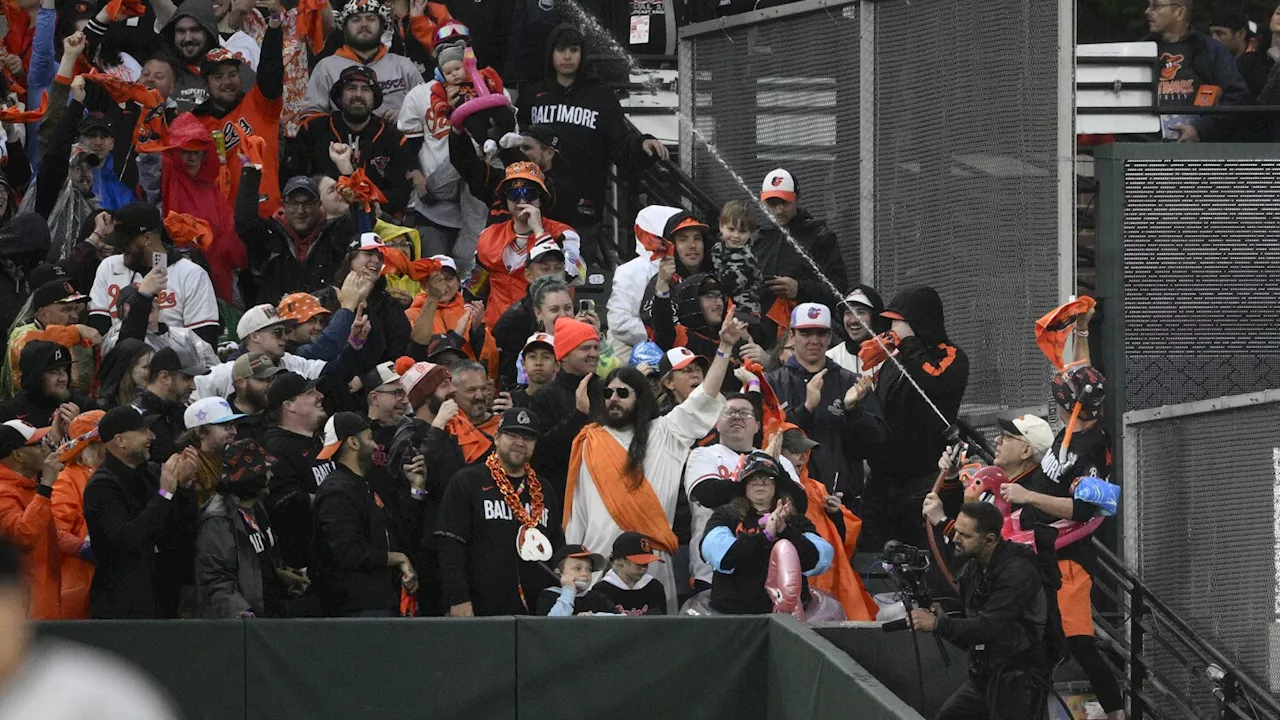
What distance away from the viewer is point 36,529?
32.6 feet

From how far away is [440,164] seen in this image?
1516cm

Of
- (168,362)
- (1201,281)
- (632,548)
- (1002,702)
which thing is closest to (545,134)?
(168,362)

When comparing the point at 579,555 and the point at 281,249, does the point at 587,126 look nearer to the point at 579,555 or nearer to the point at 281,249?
the point at 281,249

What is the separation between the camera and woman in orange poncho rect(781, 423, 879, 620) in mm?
11398

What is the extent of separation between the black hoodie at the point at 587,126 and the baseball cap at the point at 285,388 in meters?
4.64

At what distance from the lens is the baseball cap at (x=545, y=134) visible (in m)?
15.2

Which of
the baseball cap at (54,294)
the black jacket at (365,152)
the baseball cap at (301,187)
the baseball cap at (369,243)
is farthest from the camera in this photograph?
the black jacket at (365,152)

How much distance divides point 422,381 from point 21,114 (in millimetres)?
4796

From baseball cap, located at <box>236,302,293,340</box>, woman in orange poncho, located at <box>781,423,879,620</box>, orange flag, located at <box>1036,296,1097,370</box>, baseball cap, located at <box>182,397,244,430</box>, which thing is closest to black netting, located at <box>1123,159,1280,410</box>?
orange flag, located at <box>1036,296,1097,370</box>

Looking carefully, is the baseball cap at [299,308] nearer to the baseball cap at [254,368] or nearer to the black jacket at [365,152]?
the baseball cap at [254,368]

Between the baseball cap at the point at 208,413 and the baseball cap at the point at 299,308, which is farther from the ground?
the baseball cap at the point at 299,308

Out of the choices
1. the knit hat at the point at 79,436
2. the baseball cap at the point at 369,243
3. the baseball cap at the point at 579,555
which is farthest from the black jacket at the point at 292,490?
the baseball cap at the point at 369,243

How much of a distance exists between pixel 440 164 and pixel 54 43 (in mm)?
3332

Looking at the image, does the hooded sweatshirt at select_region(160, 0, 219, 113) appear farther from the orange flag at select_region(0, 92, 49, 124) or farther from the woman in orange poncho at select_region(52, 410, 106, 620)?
the woman in orange poncho at select_region(52, 410, 106, 620)
